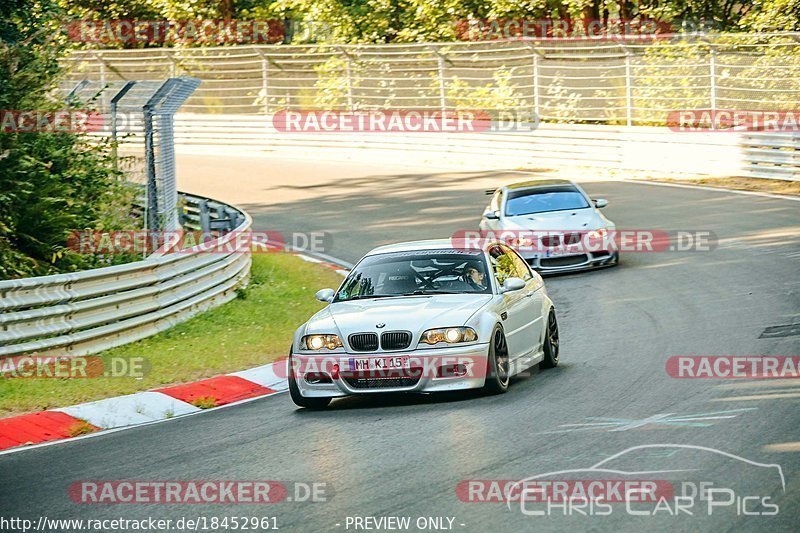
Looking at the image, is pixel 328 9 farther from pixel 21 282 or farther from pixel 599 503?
pixel 599 503

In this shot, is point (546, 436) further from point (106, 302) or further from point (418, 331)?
point (106, 302)

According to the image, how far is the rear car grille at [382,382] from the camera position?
10297 mm

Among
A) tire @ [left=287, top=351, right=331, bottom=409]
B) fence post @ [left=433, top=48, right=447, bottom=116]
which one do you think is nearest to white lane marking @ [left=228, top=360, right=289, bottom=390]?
tire @ [left=287, top=351, right=331, bottom=409]

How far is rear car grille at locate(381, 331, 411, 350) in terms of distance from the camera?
10.3 meters

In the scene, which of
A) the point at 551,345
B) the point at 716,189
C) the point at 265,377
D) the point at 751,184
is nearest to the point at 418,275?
the point at 551,345

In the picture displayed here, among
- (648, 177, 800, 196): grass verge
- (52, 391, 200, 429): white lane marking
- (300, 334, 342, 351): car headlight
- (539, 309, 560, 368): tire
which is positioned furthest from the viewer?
(648, 177, 800, 196): grass verge

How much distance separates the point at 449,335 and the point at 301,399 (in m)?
1.40

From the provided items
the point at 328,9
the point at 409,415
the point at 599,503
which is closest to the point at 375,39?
the point at 328,9

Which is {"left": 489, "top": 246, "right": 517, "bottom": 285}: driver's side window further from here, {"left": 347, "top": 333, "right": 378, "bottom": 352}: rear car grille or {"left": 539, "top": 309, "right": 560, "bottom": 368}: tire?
{"left": 347, "top": 333, "right": 378, "bottom": 352}: rear car grille

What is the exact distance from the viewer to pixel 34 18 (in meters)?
17.5

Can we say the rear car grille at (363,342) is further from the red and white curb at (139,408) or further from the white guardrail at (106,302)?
the white guardrail at (106,302)

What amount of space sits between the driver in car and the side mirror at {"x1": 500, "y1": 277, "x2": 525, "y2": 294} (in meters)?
0.18

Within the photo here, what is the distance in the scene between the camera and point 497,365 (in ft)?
34.7

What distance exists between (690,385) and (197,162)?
93.0 feet
